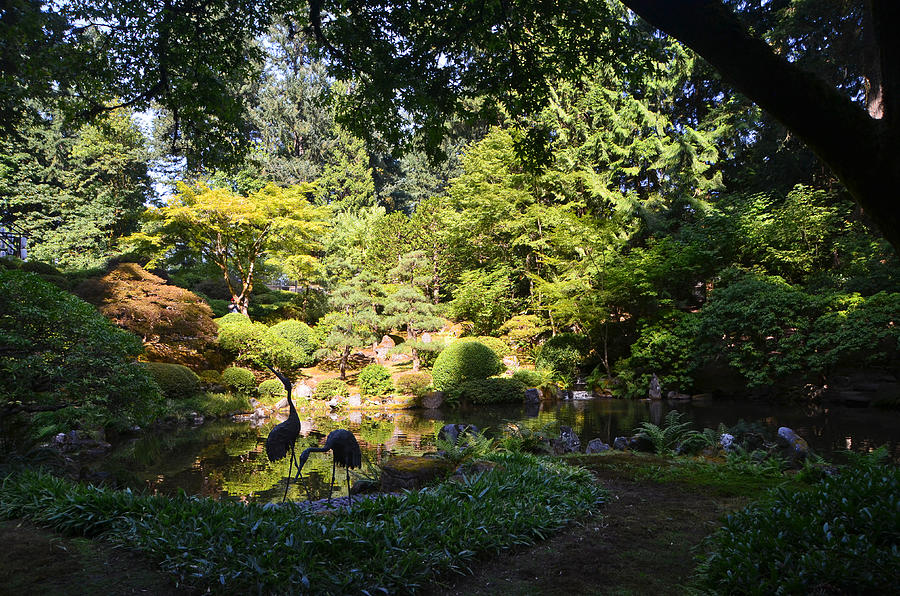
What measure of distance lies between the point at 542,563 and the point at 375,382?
11.2 metres

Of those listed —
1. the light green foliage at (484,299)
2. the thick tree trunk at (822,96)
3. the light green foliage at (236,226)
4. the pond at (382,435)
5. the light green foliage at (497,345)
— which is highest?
→ the light green foliage at (236,226)

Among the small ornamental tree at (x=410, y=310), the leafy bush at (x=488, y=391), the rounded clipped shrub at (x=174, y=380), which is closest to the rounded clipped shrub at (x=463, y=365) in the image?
the leafy bush at (x=488, y=391)

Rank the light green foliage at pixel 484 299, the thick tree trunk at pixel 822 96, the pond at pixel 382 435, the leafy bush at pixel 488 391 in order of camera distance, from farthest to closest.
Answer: the light green foliage at pixel 484 299 < the leafy bush at pixel 488 391 < the pond at pixel 382 435 < the thick tree trunk at pixel 822 96

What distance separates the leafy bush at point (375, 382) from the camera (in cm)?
1351

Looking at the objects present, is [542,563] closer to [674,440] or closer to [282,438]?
[282,438]

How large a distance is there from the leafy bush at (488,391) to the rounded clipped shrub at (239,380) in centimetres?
522

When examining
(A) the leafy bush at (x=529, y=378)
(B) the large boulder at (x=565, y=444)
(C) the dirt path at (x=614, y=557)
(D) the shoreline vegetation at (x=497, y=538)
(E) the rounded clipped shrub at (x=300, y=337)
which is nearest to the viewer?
(D) the shoreline vegetation at (x=497, y=538)

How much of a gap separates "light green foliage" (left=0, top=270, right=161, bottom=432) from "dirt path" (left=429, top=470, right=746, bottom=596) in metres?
4.40

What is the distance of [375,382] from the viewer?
13.6 metres

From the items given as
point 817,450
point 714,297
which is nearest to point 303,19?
point 817,450

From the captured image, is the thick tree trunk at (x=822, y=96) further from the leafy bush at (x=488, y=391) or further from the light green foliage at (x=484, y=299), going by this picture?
the light green foliage at (x=484, y=299)

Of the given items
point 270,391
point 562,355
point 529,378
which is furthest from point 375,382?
point 562,355

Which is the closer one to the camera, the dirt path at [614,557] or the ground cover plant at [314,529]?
the ground cover plant at [314,529]

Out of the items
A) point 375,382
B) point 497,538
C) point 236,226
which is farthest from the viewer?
point 236,226
